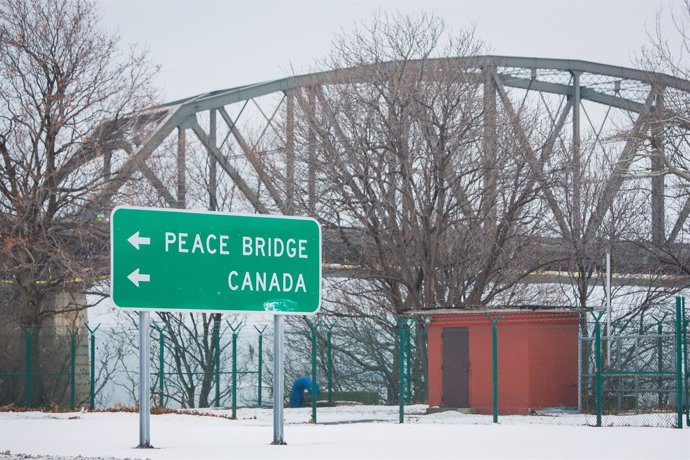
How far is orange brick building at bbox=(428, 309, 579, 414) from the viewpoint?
95.6 ft

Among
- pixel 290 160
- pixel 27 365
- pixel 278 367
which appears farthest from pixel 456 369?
pixel 278 367

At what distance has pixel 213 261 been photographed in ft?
54.3

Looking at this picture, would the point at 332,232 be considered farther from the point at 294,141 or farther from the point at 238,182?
the point at 238,182

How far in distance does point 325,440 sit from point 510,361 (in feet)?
34.5

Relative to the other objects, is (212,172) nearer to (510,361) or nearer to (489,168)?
(489,168)

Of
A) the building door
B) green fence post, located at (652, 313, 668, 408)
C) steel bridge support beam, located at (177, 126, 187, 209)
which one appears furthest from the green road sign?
steel bridge support beam, located at (177, 126, 187, 209)

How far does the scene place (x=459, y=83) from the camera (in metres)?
36.9

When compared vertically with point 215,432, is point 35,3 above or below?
above

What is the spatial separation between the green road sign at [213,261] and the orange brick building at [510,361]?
12037mm

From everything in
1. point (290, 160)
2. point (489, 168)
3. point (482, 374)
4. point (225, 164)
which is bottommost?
point (482, 374)

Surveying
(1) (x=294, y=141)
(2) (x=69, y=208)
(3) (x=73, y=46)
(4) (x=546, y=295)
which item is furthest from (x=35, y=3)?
(4) (x=546, y=295)

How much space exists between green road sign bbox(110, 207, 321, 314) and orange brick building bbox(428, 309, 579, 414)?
1204 cm

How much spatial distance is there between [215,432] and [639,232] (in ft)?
79.2

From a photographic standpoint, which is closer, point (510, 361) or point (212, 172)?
point (510, 361)
